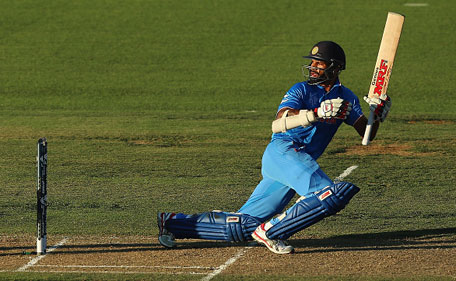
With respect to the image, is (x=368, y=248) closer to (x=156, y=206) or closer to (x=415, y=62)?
(x=156, y=206)

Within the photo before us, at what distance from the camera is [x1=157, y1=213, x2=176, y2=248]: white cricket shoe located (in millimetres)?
8242

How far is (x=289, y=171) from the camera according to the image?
806 centimetres

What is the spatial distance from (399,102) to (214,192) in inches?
466

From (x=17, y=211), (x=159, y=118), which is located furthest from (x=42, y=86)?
(x=17, y=211)

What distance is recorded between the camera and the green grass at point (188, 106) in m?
10.6

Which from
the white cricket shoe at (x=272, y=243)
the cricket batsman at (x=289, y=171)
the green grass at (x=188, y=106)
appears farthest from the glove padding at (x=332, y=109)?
the green grass at (x=188, y=106)

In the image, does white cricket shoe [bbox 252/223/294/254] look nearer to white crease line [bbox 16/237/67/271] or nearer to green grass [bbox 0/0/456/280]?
green grass [bbox 0/0/456/280]

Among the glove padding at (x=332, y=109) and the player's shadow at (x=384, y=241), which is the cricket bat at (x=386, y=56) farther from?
the player's shadow at (x=384, y=241)

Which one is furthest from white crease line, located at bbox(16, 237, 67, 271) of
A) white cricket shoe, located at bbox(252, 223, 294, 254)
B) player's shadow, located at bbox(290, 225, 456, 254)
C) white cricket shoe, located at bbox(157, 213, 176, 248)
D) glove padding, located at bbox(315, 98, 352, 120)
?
glove padding, located at bbox(315, 98, 352, 120)

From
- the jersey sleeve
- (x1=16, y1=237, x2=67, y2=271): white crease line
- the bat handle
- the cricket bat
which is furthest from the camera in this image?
the cricket bat

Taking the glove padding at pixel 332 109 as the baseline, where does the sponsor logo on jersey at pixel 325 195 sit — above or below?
below

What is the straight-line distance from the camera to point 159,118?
1903cm

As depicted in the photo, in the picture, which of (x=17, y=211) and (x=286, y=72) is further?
(x=286, y=72)

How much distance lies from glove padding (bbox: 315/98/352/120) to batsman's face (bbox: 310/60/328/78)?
719 millimetres
